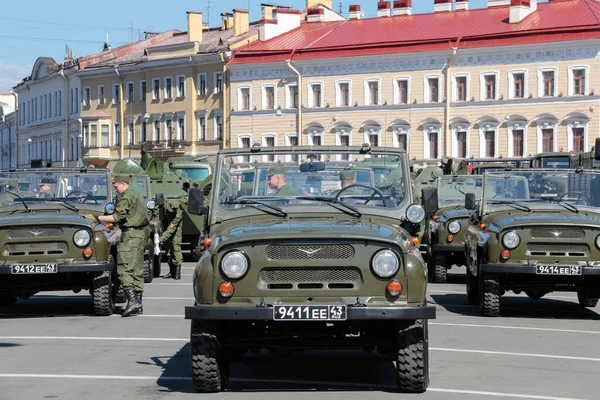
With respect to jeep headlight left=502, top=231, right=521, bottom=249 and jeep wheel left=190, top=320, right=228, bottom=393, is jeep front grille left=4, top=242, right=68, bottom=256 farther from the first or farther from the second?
jeep wheel left=190, top=320, right=228, bottom=393

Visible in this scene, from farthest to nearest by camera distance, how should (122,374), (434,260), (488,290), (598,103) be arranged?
(598,103) → (434,260) → (488,290) → (122,374)

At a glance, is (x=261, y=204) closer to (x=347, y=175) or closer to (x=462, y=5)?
(x=347, y=175)

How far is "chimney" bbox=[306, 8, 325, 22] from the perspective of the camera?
79.8 meters

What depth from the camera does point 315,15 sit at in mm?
79875

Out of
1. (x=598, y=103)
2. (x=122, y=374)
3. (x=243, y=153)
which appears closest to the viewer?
(x=122, y=374)

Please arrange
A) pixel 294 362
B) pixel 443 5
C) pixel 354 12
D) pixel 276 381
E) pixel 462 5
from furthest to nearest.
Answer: pixel 354 12
pixel 443 5
pixel 462 5
pixel 294 362
pixel 276 381

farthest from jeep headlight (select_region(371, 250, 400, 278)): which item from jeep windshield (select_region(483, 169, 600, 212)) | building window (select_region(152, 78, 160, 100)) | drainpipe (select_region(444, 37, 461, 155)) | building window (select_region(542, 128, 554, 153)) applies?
building window (select_region(152, 78, 160, 100))

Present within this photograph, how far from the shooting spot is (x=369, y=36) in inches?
2844

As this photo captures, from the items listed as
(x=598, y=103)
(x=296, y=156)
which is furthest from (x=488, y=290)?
(x=598, y=103)

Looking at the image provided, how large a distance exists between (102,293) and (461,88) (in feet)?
177

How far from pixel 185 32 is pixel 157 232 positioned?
67713 mm

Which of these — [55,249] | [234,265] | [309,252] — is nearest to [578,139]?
[55,249]

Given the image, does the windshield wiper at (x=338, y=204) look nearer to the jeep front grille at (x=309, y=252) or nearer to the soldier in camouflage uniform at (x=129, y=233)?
the jeep front grille at (x=309, y=252)

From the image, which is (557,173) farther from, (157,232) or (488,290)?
(157,232)
